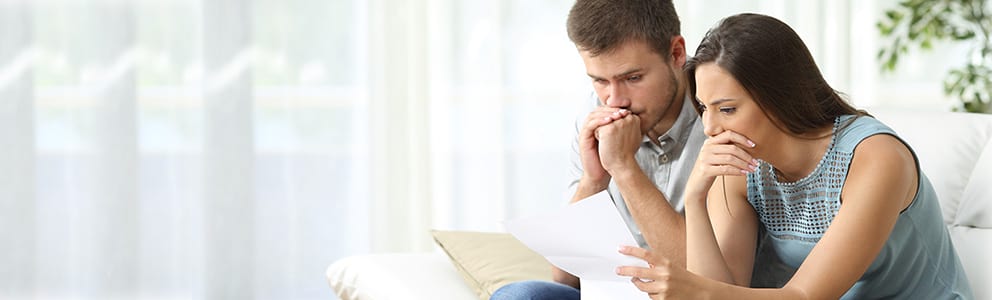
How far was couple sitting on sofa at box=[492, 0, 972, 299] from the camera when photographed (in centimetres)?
134

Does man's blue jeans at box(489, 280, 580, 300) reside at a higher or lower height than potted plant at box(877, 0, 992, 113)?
lower

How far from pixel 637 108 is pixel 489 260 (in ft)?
2.17

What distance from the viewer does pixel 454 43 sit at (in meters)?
3.35

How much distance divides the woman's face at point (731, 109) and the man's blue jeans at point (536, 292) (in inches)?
18.2

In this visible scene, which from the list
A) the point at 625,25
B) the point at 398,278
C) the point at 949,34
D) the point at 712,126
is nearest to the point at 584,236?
the point at 712,126

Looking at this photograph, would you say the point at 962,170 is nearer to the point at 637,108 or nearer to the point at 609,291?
the point at 637,108

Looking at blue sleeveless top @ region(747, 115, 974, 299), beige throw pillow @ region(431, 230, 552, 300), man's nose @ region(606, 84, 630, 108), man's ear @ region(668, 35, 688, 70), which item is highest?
man's ear @ region(668, 35, 688, 70)

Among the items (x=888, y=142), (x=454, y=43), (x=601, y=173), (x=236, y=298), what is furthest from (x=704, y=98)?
(x=236, y=298)

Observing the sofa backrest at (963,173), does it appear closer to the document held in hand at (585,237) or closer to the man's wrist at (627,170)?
the man's wrist at (627,170)

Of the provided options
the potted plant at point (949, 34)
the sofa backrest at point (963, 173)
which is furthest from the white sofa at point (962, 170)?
the potted plant at point (949, 34)

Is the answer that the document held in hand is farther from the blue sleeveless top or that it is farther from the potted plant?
the potted plant

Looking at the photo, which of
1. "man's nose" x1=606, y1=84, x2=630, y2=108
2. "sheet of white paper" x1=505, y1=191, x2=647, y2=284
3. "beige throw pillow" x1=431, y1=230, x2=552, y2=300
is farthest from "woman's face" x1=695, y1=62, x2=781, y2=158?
"beige throw pillow" x1=431, y1=230, x2=552, y2=300

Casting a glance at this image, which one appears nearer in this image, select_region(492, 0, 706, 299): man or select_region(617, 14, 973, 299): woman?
select_region(617, 14, 973, 299): woman

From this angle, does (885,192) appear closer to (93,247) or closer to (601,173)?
(601,173)
